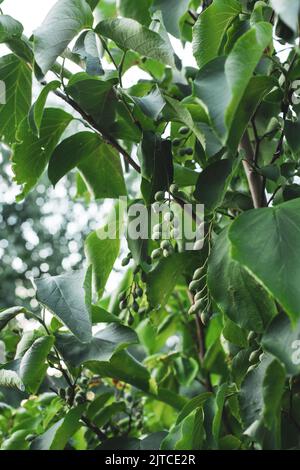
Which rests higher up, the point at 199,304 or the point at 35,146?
the point at 35,146

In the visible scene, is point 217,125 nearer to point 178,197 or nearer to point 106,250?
point 178,197

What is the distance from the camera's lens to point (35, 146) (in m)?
0.91

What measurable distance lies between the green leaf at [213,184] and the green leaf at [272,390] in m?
0.22

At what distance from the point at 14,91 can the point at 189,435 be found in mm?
516

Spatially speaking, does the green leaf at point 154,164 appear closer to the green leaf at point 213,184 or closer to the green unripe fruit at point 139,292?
the green leaf at point 213,184

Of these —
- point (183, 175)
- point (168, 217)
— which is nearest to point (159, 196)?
point (168, 217)

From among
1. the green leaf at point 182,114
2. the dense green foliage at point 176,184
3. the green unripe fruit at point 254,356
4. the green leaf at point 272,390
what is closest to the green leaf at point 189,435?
the dense green foliage at point 176,184

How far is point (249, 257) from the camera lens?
524 mm

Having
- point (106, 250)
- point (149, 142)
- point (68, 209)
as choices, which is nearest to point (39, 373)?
point (106, 250)

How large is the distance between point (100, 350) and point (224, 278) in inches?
8.8

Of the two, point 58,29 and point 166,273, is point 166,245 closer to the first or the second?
point 166,273

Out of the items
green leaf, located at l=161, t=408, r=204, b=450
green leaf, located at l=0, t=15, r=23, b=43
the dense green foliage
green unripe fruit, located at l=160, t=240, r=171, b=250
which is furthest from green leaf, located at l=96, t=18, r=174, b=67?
green leaf, located at l=161, t=408, r=204, b=450

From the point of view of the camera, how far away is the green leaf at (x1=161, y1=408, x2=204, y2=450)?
29.8 inches

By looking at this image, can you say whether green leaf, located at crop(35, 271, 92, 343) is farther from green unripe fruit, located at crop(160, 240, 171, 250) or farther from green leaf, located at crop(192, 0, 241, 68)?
green leaf, located at crop(192, 0, 241, 68)
